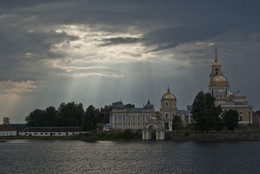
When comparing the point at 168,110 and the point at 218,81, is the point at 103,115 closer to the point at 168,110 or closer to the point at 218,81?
the point at 168,110

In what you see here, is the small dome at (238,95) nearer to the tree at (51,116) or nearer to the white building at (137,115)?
the white building at (137,115)

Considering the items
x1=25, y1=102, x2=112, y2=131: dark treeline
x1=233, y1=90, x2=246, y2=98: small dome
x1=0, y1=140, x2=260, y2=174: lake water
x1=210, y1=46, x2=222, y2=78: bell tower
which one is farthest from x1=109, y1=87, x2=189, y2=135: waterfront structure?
x1=0, y1=140, x2=260, y2=174: lake water

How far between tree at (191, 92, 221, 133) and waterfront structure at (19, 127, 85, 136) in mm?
48203

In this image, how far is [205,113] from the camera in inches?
4311

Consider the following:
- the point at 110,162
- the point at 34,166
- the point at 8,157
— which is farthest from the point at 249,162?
the point at 8,157

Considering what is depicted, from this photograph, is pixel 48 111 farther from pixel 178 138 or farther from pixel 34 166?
pixel 34 166

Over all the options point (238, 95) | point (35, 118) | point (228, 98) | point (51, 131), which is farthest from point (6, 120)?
point (238, 95)

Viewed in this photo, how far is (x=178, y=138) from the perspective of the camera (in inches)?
4478

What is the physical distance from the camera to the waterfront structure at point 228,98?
133875 mm

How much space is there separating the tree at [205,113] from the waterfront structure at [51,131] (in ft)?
158

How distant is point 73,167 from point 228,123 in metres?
59.2

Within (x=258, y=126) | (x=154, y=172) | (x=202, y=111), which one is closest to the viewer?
(x=154, y=172)

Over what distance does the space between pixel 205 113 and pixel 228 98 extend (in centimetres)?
3303

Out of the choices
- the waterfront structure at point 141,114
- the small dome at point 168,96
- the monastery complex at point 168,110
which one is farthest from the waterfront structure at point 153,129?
the small dome at point 168,96
